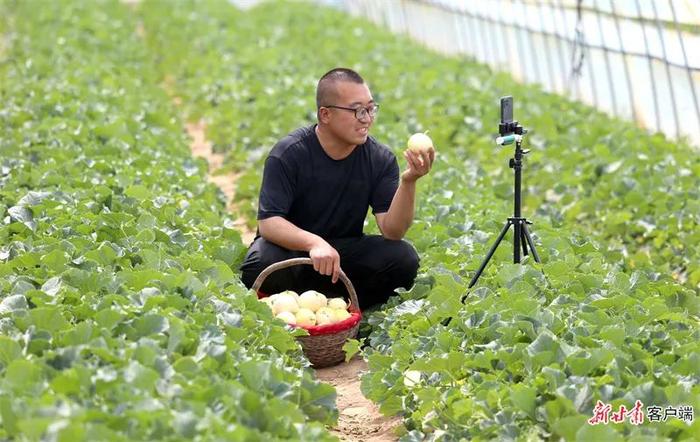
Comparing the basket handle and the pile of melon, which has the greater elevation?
the basket handle

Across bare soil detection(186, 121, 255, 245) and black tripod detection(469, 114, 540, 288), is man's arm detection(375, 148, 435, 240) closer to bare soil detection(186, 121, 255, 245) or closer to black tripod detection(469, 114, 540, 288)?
black tripod detection(469, 114, 540, 288)

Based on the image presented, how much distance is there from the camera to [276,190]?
630cm

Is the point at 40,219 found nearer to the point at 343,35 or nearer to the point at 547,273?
the point at 547,273

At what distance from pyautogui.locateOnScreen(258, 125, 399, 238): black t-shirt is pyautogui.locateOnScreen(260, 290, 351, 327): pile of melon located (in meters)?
0.45

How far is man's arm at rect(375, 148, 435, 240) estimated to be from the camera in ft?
19.0

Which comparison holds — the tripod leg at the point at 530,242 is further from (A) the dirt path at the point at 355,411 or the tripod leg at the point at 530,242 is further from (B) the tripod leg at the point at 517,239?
(A) the dirt path at the point at 355,411

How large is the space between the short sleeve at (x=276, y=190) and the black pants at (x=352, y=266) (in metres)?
0.18

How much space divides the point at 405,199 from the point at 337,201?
0.49 metres

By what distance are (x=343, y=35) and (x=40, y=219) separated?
1458 cm

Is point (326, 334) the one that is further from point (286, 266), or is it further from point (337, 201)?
point (337, 201)

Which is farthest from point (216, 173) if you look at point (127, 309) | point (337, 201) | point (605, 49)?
point (127, 309)

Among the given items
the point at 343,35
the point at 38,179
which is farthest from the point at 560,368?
the point at 343,35

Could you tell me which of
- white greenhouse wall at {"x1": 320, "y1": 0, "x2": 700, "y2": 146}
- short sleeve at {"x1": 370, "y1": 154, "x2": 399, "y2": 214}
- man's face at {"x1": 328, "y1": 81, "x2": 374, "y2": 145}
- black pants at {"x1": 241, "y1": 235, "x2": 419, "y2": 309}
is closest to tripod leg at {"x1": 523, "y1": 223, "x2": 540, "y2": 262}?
black pants at {"x1": 241, "y1": 235, "x2": 419, "y2": 309}

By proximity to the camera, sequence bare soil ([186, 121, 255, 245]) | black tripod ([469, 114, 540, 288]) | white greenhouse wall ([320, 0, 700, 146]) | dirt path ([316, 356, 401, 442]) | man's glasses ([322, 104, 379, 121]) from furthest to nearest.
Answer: white greenhouse wall ([320, 0, 700, 146]), bare soil ([186, 121, 255, 245]), man's glasses ([322, 104, 379, 121]), black tripod ([469, 114, 540, 288]), dirt path ([316, 356, 401, 442])
